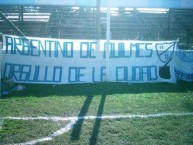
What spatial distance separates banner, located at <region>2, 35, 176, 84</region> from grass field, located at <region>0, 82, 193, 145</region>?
0.41 meters

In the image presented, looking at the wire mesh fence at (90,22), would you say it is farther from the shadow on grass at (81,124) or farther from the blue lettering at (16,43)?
the shadow on grass at (81,124)

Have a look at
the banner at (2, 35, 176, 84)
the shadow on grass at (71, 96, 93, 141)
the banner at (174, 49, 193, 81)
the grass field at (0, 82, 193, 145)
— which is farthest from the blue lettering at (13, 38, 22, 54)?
the banner at (174, 49, 193, 81)

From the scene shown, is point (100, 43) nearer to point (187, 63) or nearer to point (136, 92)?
point (136, 92)

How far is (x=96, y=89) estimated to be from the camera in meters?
7.29

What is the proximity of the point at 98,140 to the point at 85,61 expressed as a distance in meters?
4.11

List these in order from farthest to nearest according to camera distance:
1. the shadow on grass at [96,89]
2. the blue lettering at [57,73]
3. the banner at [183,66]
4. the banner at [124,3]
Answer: the banner at [124,3] → the banner at [183,66] → the blue lettering at [57,73] → the shadow on grass at [96,89]

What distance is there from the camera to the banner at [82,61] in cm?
790

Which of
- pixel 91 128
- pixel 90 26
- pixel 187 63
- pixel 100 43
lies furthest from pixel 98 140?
pixel 90 26

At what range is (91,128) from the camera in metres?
4.75

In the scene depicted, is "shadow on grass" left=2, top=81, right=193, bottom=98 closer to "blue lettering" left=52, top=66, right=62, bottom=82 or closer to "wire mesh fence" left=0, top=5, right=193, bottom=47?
"blue lettering" left=52, top=66, right=62, bottom=82

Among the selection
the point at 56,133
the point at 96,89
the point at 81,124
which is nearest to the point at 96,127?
the point at 81,124

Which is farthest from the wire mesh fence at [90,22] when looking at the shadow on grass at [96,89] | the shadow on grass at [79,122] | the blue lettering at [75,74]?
the shadow on grass at [79,122]

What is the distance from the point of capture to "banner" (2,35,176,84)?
25.9 ft

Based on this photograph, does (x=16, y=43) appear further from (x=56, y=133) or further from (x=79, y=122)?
(x=56, y=133)
